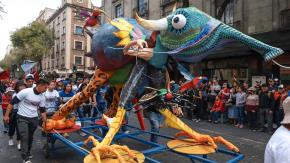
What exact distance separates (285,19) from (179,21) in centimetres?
974

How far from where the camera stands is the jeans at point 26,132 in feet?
17.4

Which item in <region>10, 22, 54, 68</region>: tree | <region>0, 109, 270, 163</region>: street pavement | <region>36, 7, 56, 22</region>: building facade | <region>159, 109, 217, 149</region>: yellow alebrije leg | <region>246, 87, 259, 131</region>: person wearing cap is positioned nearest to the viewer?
<region>159, 109, 217, 149</region>: yellow alebrije leg

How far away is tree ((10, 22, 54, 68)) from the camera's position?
123 feet

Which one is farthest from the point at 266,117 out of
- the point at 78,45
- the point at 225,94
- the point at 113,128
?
the point at 78,45

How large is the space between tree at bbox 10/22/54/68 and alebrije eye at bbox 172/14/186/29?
116 feet

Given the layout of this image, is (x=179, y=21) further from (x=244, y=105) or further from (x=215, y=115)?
(x=215, y=115)

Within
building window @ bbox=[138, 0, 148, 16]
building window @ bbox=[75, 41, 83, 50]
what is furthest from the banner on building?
building window @ bbox=[75, 41, 83, 50]

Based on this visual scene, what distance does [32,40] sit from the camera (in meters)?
37.4

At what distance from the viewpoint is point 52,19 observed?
46.2 meters

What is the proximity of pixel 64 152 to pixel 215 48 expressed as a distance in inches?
150

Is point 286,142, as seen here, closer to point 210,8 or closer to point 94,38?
A: point 94,38

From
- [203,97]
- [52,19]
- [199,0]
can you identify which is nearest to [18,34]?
[52,19]

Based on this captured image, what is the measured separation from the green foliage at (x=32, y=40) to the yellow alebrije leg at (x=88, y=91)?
1316 inches

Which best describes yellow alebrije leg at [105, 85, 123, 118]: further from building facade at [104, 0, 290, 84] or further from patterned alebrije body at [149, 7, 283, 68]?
building facade at [104, 0, 290, 84]
